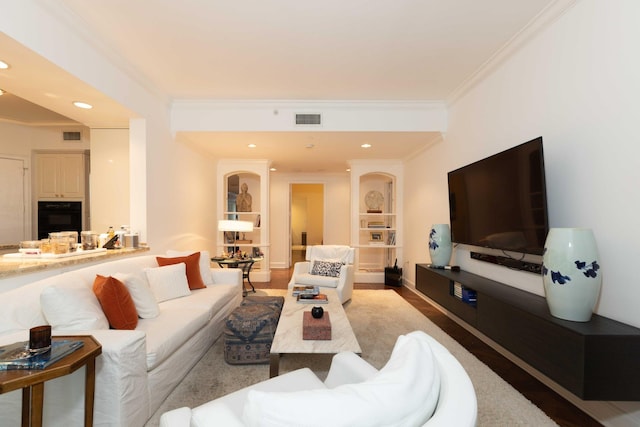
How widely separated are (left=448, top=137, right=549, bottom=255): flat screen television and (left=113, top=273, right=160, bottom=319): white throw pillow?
3.08m

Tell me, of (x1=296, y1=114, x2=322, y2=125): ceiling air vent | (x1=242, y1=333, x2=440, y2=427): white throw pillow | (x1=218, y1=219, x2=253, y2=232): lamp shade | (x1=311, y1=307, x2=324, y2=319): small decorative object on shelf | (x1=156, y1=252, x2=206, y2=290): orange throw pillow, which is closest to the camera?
(x1=242, y1=333, x2=440, y2=427): white throw pillow

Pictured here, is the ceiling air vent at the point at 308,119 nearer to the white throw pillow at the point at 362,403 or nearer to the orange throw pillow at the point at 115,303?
the orange throw pillow at the point at 115,303

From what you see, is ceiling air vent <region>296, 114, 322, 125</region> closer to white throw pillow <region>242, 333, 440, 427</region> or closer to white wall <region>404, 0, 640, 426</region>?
white wall <region>404, 0, 640, 426</region>

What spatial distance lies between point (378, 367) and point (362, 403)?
6.31 feet

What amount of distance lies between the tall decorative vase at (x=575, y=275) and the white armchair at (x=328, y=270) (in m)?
2.60

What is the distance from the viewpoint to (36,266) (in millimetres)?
2133

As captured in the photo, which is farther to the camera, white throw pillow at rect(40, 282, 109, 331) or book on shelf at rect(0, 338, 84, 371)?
white throw pillow at rect(40, 282, 109, 331)

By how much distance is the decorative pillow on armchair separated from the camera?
4.35 m

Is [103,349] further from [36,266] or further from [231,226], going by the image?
[231,226]

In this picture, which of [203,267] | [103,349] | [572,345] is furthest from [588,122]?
[203,267]

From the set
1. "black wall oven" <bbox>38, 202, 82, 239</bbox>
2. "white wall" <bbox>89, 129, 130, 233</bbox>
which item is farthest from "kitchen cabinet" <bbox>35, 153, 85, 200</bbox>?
"white wall" <bbox>89, 129, 130, 233</bbox>

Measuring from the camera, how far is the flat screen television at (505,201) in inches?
84.2

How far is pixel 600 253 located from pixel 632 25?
4.43 feet

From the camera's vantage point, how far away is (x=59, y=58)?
2281 mm
